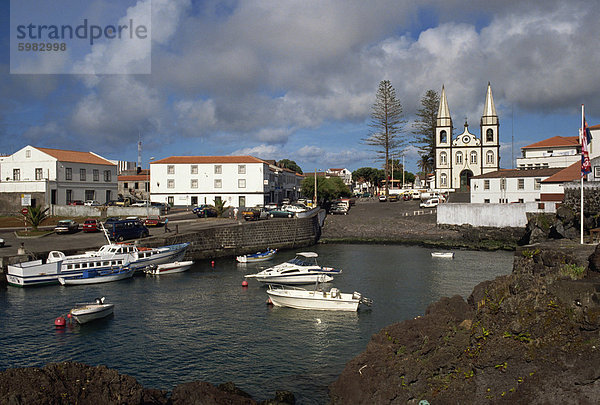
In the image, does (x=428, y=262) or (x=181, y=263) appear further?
(x=428, y=262)

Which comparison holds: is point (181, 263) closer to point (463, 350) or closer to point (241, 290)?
point (241, 290)

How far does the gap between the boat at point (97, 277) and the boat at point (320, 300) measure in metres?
13.8

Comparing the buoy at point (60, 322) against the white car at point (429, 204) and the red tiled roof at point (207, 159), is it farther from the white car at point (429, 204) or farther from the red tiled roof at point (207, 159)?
the white car at point (429, 204)

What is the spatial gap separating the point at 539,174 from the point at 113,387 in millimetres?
63724

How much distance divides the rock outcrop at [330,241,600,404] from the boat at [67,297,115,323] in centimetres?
1421

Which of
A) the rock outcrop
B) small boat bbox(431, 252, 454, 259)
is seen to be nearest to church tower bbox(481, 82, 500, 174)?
small boat bbox(431, 252, 454, 259)

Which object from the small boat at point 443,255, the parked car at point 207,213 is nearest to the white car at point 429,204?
the small boat at point 443,255

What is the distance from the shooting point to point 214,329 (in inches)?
910

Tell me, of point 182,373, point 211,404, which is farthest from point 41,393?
point 182,373

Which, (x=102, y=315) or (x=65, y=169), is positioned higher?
(x=65, y=169)

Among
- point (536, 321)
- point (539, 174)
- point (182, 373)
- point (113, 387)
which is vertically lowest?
point (182, 373)

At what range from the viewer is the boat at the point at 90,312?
23.4 metres

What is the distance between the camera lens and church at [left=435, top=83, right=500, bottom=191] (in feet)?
303

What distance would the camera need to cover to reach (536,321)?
41.1 feet
